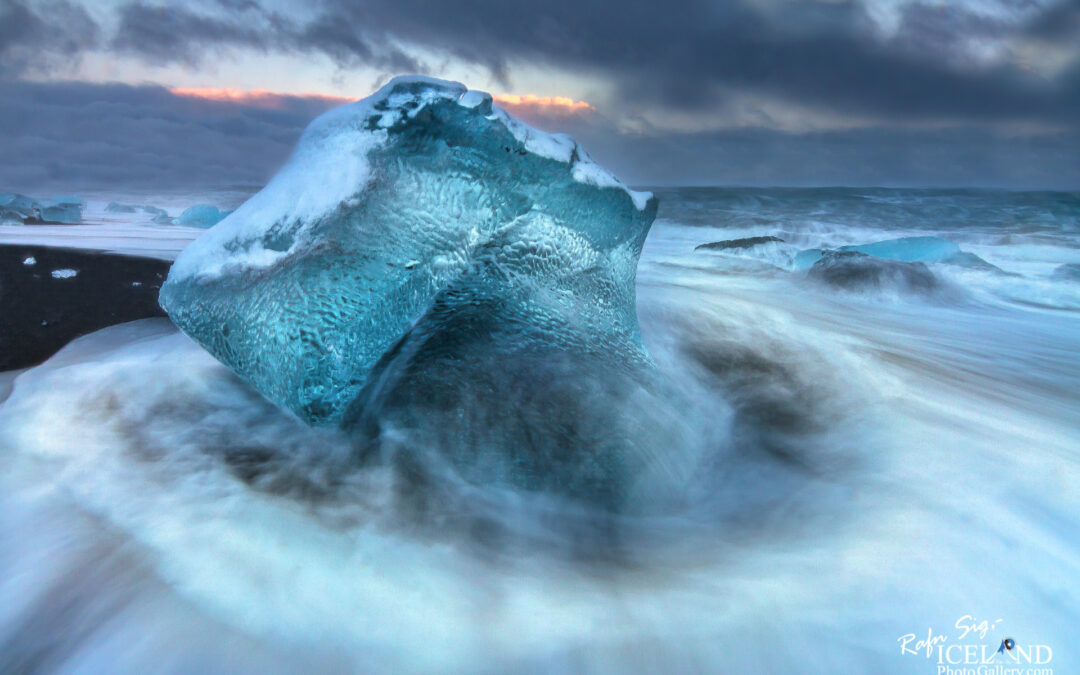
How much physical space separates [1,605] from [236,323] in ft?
2.46

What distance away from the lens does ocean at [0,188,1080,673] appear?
3.44 ft

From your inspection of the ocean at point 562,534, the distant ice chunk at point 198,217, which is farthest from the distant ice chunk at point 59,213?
the ocean at point 562,534

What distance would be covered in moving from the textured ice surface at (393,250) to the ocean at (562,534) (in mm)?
302

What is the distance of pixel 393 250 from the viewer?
1.55 meters

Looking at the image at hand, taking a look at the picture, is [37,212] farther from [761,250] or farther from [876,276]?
[876,276]

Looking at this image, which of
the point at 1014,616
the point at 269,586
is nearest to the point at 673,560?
the point at 1014,616

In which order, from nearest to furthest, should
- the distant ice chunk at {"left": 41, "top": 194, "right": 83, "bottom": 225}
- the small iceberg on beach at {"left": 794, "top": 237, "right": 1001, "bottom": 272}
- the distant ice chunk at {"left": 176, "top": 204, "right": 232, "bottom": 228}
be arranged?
the small iceberg on beach at {"left": 794, "top": 237, "right": 1001, "bottom": 272} → the distant ice chunk at {"left": 41, "top": 194, "right": 83, "bottom": 225} → the distant ice chunk at {"left": 176, "top": 204, "right": 232, "bottom": 228}

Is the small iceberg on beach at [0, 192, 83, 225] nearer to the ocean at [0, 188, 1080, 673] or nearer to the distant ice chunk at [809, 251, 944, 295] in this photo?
the ocean at [0, 188, 1080, 673]

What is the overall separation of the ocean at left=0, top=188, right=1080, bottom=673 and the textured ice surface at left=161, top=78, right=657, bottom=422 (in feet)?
0.99

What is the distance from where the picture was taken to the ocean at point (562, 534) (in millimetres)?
1048

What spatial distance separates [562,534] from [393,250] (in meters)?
0.85

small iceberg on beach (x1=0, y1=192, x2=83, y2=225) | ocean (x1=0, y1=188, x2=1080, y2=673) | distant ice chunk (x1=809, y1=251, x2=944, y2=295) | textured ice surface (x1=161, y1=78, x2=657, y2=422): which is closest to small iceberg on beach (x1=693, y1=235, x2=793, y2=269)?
distant ice chunk (x1=809, y1=251, x2=944, y2=295)

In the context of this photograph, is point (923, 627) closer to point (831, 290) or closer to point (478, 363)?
point (478, 363)

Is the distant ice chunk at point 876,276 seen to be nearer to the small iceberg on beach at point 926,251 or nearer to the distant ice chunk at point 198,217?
the small iceberg on beach at point 926,251
